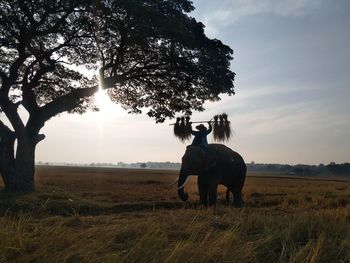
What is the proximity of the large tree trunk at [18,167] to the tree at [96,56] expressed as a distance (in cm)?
4

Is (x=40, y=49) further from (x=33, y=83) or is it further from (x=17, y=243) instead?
(x=17, y=243)

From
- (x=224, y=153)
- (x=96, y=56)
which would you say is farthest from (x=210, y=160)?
(x=96, y=56)

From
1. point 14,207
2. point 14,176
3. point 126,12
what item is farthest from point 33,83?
point 14,207

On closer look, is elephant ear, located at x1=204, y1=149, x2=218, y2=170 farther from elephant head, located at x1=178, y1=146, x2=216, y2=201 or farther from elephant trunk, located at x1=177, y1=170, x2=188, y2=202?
elephant trunk, located at x1=177, y1=170, x2=188, y2=202

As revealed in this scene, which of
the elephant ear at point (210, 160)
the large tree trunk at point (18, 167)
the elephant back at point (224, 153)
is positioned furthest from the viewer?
the large tree trunk at point (18, 167)

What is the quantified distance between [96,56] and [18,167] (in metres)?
6.23

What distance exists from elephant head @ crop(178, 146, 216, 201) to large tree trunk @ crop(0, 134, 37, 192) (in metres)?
7.43

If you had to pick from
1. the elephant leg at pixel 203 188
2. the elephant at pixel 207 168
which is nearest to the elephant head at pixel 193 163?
the elephant at pixel 207 168

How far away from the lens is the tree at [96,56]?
17.3m

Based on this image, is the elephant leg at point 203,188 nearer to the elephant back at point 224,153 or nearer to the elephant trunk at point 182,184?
the elephant trunk at point 182,184

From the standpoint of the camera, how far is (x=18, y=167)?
1889cm

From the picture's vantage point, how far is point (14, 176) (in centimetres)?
1895

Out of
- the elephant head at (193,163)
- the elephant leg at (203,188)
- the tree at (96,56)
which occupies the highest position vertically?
the tree at (96,56)

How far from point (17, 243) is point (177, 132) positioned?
12.4m
